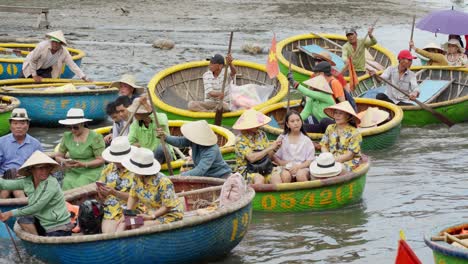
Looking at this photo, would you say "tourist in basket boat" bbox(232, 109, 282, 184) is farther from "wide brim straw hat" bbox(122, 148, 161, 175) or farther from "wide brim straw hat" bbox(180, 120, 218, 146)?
"wide brim straw hat" bbox(122, 148, 161, 175)

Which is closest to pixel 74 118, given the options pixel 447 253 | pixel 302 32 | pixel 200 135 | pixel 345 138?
pixel 200 135

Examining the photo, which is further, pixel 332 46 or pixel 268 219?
pixel 332 46

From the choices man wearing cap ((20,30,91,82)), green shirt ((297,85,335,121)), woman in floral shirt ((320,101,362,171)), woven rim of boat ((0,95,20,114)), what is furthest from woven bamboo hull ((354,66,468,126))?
woven rim of boat ((0,95,20,114))

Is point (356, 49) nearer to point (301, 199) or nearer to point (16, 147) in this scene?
point (301, 199)

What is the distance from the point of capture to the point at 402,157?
14195 millimetres

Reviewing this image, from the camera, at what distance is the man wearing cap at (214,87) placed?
47.3 ft

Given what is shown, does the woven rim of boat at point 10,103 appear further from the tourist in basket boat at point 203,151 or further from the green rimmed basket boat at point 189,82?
the tourist in basket boat at point 203,151

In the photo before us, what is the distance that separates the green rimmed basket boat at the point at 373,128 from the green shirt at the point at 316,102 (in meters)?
0.34

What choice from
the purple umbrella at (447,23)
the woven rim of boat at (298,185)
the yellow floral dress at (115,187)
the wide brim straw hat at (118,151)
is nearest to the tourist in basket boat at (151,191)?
the yellow floral dress at (115,187)

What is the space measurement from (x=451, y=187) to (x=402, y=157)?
5.42 feet

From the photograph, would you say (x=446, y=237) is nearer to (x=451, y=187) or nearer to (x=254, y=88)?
(x=451, y=187)

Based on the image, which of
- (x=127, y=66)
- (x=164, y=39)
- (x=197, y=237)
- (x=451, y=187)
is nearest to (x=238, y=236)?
(x=197, y=237)

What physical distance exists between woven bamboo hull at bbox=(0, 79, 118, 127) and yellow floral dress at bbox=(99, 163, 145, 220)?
5.67m

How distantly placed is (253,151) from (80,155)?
5.59 ft
